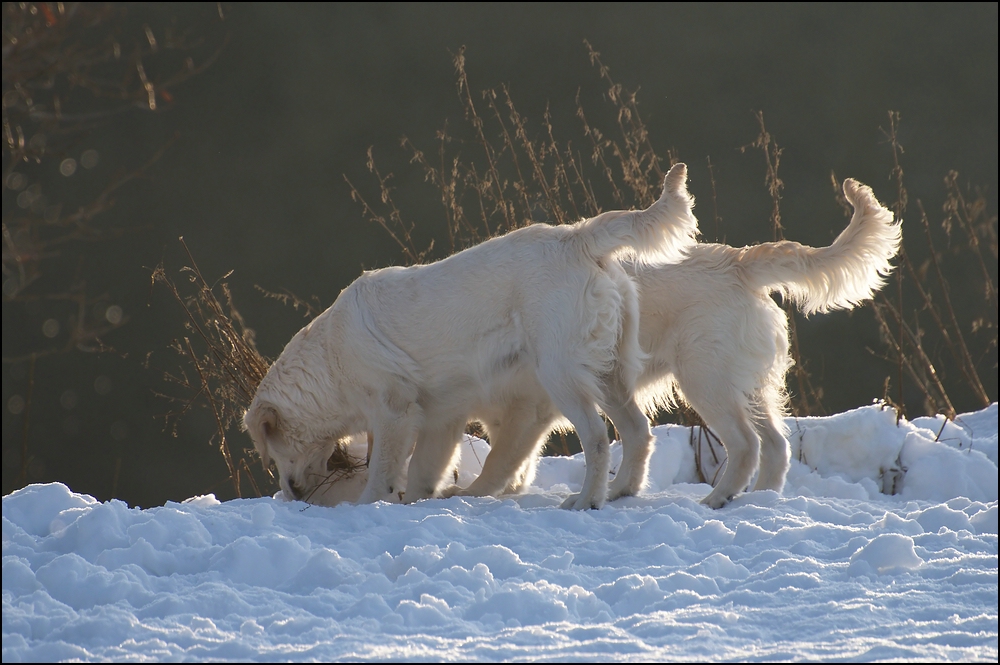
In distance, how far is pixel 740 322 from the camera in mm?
4492

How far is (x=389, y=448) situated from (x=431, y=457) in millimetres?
280

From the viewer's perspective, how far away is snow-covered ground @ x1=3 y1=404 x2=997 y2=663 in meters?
2.40

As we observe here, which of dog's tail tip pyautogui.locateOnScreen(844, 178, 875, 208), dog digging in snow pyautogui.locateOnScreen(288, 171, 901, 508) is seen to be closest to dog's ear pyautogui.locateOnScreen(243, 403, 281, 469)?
dog digging in snow pyautogui.locateOnScreen(288, 171, 901, 508)

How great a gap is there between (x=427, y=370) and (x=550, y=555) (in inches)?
63.5

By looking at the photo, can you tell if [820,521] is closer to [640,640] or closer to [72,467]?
[640,640]

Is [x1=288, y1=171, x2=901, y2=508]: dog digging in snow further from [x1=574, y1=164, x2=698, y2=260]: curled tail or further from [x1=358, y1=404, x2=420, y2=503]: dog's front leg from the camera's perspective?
[x1=358, y1=404, x2=420, y2=503]: dog's front leg

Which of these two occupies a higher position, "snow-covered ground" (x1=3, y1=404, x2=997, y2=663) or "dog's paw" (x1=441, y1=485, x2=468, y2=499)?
"dog's paw" (x1=441, y1=485, x2=468, y2=499)

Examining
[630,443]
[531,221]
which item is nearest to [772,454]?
[630,443]

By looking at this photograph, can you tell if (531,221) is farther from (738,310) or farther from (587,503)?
(587,503)

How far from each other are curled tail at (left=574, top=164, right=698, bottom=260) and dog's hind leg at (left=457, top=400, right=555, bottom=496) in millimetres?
1074

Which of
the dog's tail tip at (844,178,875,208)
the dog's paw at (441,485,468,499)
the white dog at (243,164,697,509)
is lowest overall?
the dog's paw at (441,485,468,499)

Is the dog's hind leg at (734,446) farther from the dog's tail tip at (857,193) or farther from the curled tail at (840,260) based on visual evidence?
the dog's tail tip at (857,193)

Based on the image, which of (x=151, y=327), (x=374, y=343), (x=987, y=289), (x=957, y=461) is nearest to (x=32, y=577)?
(x=374, y=343)

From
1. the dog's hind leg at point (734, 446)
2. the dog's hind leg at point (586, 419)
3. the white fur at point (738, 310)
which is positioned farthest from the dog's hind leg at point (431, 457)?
the dog's hind leg at point (734, 446)
